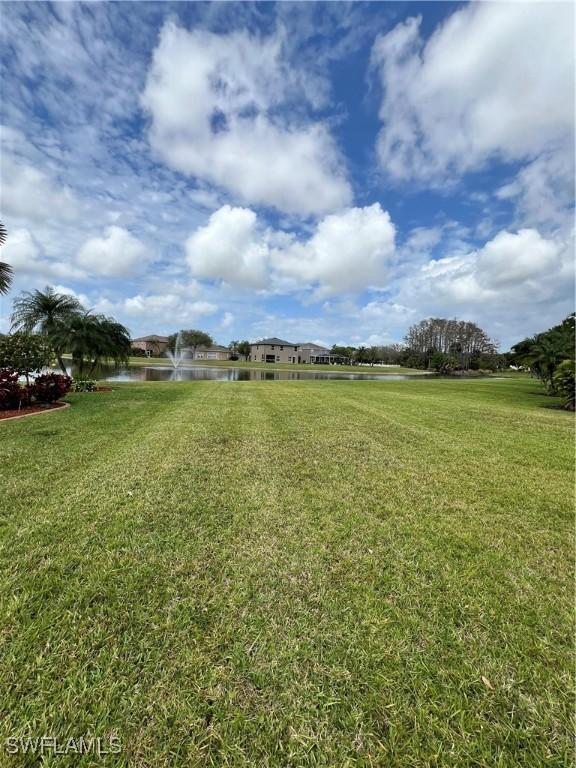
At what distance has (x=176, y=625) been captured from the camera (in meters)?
2.11

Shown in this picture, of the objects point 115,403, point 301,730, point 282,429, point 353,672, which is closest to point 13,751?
point 301,730

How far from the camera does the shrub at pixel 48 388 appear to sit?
8930 millimetres

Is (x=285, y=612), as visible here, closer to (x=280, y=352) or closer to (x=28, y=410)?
(x=28, y=410)

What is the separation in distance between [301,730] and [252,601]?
840 mm

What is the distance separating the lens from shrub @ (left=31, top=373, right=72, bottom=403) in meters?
8.93

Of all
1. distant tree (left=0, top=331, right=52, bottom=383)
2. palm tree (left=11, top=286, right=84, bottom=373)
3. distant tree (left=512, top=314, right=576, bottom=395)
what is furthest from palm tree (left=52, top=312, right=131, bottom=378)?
distant tree (left=512, top=314, right=576, bottom=395)

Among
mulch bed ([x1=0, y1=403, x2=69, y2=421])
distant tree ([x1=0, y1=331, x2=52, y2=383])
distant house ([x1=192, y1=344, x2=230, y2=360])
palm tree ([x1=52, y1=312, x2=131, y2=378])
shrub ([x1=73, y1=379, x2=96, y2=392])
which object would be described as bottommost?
mulch bed ([x1=0, y1=403, x2=69, y2=421])

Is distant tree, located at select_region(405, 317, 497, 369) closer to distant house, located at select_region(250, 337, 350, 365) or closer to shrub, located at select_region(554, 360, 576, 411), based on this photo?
distant house, located at select_region(250, 337, 350, 365)

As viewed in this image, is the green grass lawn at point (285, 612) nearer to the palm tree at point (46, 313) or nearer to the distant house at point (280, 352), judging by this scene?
the palm tree at point (46, 313)

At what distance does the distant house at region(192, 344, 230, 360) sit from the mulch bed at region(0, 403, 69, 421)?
254 ft

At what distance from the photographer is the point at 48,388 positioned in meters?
9.06

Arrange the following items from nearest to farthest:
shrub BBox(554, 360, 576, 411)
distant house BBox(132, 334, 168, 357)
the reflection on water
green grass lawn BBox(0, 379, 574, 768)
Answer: green grass lawn BBox(0, 379, 574, 768) → shrub BBox(554, 360, 576, 411) → the reflection on water → distant house BBox(132, 334, 168, 357)

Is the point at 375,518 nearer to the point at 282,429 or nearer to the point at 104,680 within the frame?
the point at 104,680

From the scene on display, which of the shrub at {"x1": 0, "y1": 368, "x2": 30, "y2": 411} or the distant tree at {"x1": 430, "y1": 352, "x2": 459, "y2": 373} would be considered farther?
the distant tree at {"x1": 430, "y1": 352, "x2": 459, "y2": 373}
